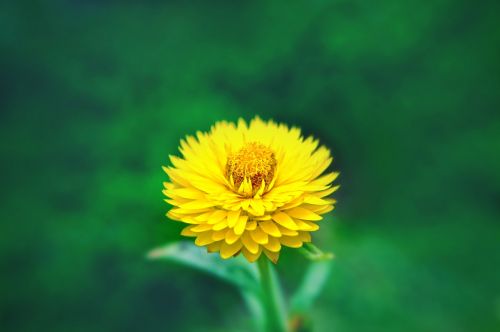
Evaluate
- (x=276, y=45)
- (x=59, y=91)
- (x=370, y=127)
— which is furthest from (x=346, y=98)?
(x=59, y=91)

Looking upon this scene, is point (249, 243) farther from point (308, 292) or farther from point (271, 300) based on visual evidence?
point (308, 292)

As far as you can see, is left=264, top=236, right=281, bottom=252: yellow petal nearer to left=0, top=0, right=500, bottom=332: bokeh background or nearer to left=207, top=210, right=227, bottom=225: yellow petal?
left=207, top=210, right=227, bottom=225: yellow petal

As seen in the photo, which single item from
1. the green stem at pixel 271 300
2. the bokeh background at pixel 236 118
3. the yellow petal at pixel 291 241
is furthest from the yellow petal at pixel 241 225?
the bokeh background at pixel 236 118

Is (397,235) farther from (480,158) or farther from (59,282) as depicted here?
(59,282)

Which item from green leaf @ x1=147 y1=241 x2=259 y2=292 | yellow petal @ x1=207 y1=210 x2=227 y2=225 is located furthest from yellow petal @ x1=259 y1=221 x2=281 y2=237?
green leaf @ x1=147 y1=241 x2=259 y2=292

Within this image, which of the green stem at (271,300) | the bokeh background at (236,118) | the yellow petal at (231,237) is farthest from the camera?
the bokeh background at (236,118)

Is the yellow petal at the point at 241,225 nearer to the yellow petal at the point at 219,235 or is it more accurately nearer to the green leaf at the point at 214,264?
the yellow petal at the point at 219,235

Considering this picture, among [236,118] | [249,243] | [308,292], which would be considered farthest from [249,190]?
[236,118]
